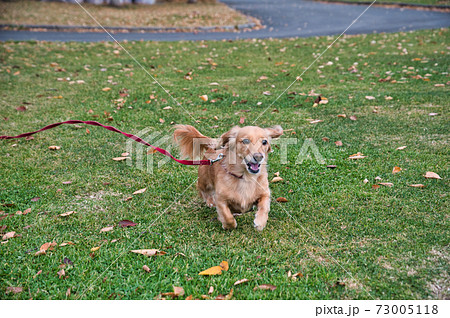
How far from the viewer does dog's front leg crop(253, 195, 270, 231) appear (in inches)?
136

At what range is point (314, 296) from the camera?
8.89ft

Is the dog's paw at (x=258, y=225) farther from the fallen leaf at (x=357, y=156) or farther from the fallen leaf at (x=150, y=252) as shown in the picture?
the fallen leaf at (x=357, y=156)

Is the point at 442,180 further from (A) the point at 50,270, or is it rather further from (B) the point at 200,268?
(A) the point at 50,270

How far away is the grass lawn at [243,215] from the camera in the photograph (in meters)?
2.91

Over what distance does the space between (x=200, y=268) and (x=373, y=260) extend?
1.32 m

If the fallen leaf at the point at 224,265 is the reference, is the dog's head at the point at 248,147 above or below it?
above

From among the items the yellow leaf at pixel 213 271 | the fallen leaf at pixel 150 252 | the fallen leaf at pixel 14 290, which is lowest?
the fallen leaf at pixel 14 290

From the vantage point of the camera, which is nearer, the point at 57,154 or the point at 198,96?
the point at 57,154

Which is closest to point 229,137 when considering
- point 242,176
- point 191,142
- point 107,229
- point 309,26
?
point 242,176

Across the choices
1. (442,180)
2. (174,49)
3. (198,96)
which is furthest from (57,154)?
(174,49)

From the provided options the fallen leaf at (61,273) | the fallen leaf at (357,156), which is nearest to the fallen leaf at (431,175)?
the fallen leaf at (357,156)

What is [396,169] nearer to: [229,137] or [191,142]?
[229,137]

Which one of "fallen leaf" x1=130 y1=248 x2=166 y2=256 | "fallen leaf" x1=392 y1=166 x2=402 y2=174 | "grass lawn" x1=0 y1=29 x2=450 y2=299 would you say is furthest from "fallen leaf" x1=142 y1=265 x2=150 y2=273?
A: "fallen leaf" x1=392 y1=166 x2=402 y2=174

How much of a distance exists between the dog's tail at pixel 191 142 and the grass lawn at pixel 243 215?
14.0 inches
